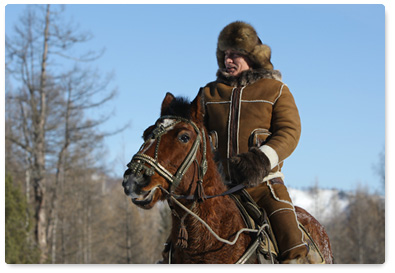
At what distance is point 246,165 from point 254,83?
2.52 ft

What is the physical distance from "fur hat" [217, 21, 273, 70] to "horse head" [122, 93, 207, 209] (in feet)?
2.69

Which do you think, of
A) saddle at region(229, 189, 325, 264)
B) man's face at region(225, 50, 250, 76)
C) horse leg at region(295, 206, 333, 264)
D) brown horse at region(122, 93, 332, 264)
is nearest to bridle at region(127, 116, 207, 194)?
brown horse at region(122, 93, 332, 264)

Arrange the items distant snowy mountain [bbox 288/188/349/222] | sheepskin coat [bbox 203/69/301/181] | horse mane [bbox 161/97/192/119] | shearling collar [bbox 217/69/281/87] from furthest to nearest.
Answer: distant snowy mountain [bbox 288/188/349/222] < shearling collar [bbox 217/69/281/87] < sheepskin coat [bbox 203/69/301/181] < horse mane [bbox 161/97/192/119]

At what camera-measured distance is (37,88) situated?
16000mm

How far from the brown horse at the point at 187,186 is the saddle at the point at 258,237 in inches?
1.8

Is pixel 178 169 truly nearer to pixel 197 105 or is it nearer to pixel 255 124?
pixel 197 105

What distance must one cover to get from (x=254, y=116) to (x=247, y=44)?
64cm

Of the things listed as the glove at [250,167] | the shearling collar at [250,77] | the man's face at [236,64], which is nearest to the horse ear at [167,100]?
the glove at [250,167]

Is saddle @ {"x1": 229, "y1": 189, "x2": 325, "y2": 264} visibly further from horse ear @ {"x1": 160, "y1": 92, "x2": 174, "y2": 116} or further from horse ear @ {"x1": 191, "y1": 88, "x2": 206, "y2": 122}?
horse ear @ {"x1": 160, "y1": 92, "x2": 174, "y2": 116}

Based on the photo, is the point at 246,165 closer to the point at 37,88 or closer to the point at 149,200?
the point at 149,200

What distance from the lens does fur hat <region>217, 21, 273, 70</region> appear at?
4.12 metres

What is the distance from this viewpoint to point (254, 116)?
386 cm

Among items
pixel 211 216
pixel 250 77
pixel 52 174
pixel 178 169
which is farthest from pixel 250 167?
pixel 52 174
